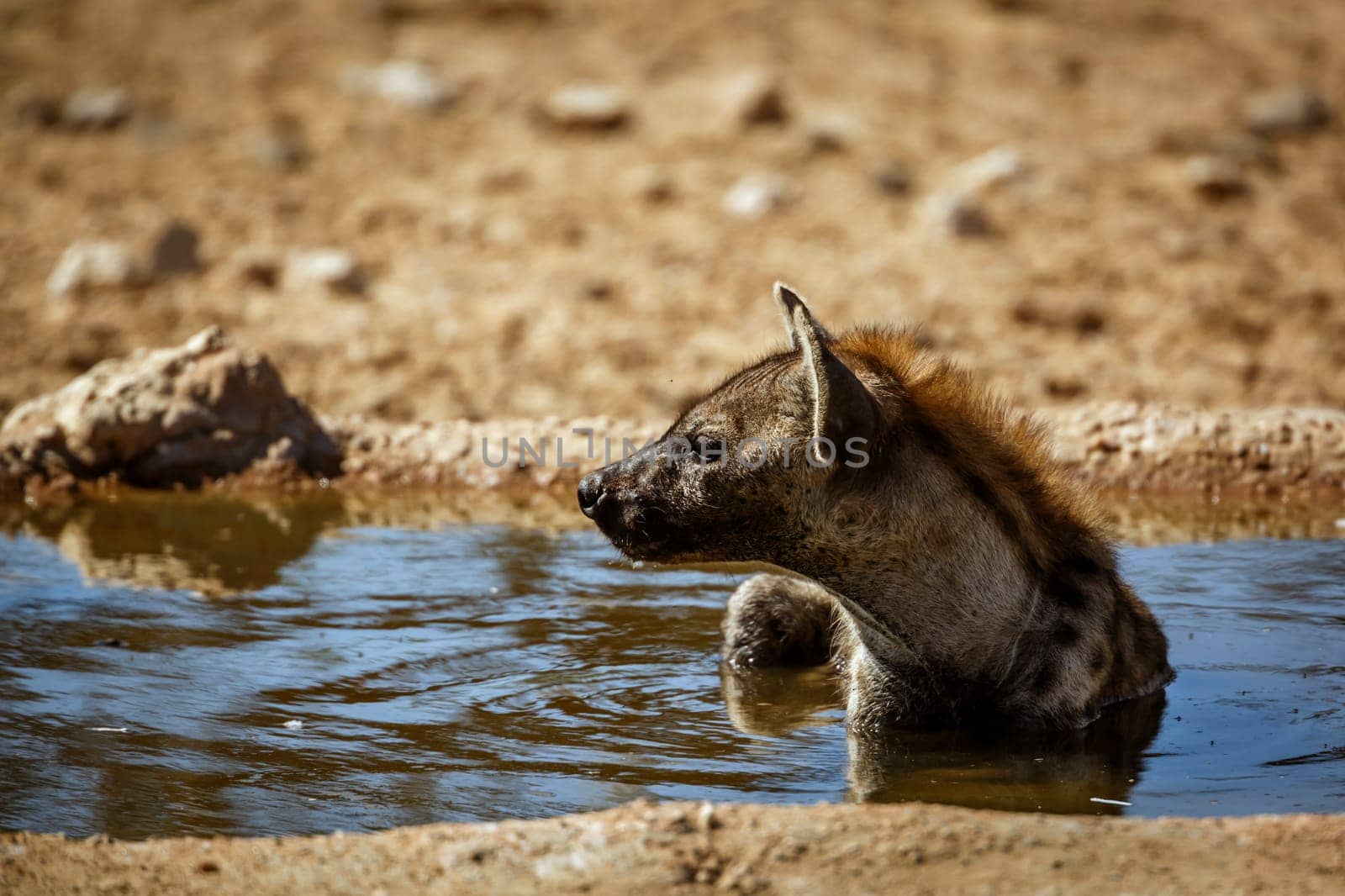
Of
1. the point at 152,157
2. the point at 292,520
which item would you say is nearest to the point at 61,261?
the point at 152,157

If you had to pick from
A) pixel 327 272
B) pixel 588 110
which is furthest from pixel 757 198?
pixel 327 272

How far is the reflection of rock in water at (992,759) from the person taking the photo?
3.63 metres

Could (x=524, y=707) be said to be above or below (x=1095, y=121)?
below

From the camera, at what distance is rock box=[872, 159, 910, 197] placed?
11.6 metres

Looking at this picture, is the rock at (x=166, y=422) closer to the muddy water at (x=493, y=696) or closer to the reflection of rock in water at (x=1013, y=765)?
the muddy water at (x=493, y=696)

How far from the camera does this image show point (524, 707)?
4207 millimetres

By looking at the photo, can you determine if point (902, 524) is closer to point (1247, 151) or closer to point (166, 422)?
point (166, 422)

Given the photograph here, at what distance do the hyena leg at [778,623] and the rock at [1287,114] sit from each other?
901cm

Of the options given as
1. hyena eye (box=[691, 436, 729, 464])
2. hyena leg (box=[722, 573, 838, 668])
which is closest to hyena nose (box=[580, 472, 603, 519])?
hyena eye (box=[691, 436, 729, 464])

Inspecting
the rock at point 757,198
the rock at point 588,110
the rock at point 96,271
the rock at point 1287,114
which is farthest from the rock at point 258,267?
the rock at point 1287,114

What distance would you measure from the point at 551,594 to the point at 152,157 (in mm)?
8029

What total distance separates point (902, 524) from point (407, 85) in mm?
9978

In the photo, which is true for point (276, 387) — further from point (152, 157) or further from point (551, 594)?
point (152, 157)

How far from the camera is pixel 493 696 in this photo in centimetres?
431
